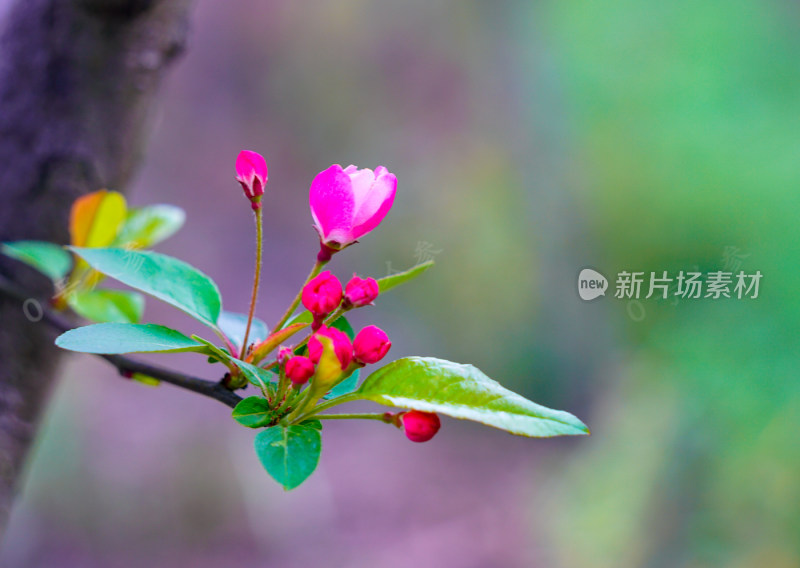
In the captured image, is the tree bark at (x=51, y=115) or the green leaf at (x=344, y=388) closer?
the green leaf at (x=344, y=388)

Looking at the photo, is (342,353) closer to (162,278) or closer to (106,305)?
(162,278)

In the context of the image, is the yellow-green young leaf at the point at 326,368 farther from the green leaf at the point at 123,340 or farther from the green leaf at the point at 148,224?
the green leaf at the point at 148,224

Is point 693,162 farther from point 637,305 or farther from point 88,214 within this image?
point 88,214

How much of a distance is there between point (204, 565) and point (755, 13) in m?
2.98

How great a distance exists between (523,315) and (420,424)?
8.67 feet

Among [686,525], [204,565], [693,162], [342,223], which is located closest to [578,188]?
[693,162]

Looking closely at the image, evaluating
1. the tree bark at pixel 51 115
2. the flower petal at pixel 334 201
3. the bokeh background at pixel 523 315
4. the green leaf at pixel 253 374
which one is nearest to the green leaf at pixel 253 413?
the green leaf at pixel 253 374

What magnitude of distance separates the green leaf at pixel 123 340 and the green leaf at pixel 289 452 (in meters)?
0.07

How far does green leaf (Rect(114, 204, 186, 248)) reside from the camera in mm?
704

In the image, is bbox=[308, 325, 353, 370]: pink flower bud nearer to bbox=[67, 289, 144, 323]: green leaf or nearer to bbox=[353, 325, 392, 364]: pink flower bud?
bbox=[353, 325, 392, 364]: pink flower bud

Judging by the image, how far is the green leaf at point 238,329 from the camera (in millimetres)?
504

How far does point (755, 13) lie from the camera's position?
8.92ft

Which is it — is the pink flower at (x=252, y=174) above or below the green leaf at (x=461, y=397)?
above

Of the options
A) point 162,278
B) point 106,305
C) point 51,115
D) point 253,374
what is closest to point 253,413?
point 253,374
